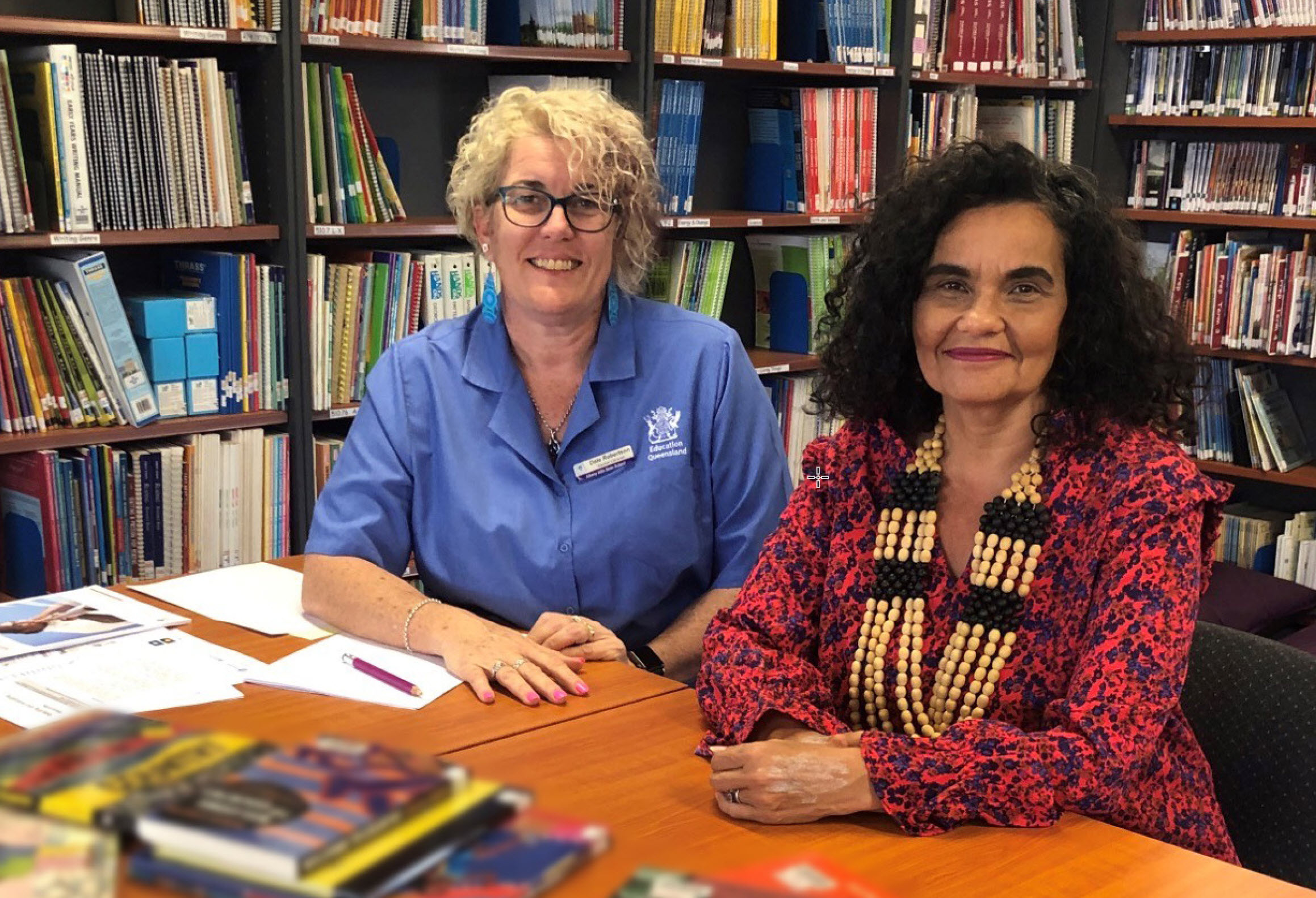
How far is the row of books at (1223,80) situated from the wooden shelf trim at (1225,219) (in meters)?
0.31

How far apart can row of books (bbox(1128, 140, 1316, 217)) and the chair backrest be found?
2.93 m

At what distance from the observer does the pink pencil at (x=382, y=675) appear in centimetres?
152

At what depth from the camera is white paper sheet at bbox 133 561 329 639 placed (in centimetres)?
A: 177

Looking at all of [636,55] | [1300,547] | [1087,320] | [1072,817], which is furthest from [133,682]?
[1300,547]

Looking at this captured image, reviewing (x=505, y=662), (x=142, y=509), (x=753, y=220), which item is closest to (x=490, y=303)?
(x=505, y=662)

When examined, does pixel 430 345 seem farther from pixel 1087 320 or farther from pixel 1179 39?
pixel 1179 39

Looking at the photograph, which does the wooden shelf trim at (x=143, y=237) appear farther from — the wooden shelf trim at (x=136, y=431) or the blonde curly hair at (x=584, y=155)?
the blonde curly hair at (x=584, y=155)

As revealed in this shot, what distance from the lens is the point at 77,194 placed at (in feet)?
8.60

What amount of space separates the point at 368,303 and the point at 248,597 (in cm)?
131

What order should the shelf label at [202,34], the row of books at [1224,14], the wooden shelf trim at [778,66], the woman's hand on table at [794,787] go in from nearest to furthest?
the woman's hand on table at [794,787]
the shelf label at [202,34]
the wooden shelf trim at [778,66]
the row of books at [1224,14]

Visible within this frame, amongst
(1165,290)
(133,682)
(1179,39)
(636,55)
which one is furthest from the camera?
(1179,39)

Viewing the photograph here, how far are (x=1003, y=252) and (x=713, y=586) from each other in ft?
2.41

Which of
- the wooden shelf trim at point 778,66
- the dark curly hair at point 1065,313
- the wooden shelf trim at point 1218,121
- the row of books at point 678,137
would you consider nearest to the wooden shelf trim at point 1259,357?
the wooden shelf trim at point 1218,121

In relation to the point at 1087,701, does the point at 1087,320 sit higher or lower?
higher
